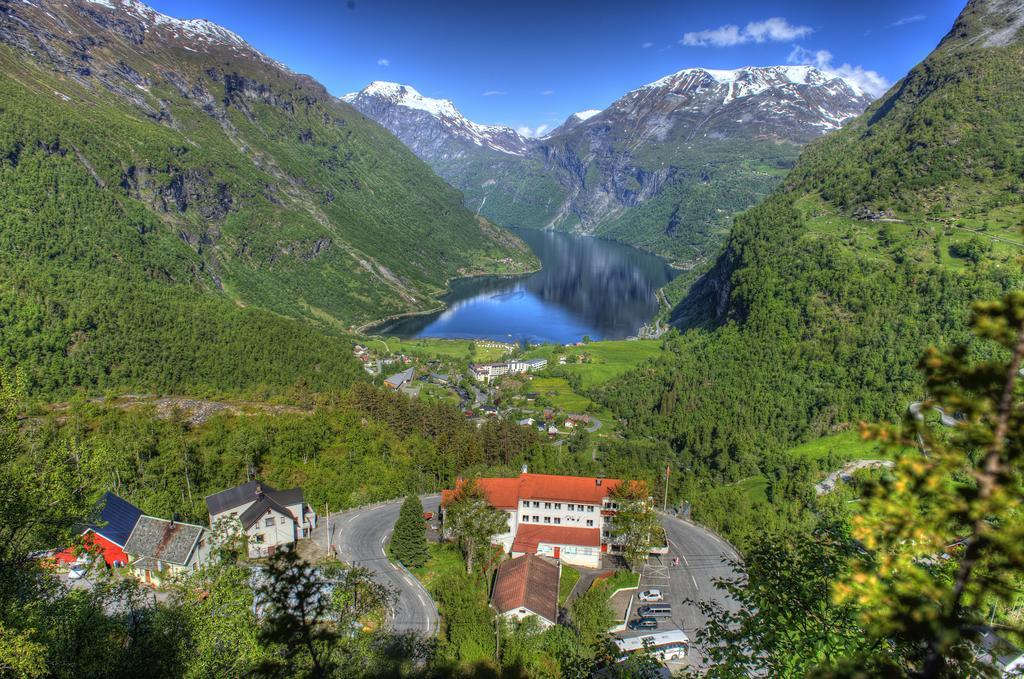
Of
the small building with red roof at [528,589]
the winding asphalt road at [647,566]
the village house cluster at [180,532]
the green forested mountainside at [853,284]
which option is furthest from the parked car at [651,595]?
the green forested mountainside at [853,284]

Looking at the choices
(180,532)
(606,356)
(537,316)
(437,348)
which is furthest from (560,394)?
(180,532)

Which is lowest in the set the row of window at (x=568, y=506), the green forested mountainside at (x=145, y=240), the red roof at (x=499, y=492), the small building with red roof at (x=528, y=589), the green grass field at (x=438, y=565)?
the green grass field at (x=438, y=565)

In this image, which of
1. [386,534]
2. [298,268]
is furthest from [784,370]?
[298,268]

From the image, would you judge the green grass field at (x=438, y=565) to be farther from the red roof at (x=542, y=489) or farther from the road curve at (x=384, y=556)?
the red roof at (x=542, y=489)

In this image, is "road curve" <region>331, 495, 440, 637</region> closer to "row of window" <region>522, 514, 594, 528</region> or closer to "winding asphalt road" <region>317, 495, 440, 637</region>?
"winding asphalt road" <region>317, 495, 440, 637</region>

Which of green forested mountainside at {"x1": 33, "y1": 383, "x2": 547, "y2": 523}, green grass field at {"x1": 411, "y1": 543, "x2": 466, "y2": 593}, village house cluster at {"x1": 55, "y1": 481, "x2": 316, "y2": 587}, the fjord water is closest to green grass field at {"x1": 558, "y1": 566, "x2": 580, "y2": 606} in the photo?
green grass field at {"x1": 411, "y1": 543, "x2": 466, "y2": 593}

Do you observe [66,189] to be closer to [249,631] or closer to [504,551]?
[504,551]
